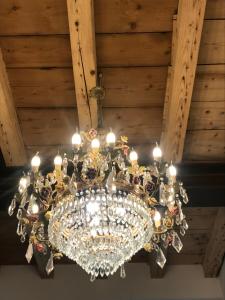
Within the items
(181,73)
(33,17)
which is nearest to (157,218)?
(181,73)

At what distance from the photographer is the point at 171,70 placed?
10.3 ft

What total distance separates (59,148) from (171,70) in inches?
54.1

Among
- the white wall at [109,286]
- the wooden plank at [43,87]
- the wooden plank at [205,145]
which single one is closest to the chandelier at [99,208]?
the wooden plank at [43,87]

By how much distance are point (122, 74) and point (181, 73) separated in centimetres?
50

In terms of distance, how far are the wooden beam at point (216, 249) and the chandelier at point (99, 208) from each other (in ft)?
6.55

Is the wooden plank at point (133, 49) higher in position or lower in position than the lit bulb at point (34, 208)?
higher

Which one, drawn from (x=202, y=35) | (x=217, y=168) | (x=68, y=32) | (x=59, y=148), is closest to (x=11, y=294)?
(x=59, y=148)

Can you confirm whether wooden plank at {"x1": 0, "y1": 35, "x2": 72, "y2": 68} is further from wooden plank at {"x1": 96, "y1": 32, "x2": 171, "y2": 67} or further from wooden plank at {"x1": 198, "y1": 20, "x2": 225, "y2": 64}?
wooden plank at {"x1": 198, "y1": 20, "x2": 225, "y2": 64}

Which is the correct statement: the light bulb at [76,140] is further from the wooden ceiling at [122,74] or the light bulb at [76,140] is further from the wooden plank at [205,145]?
the wooden plank at [205,145]

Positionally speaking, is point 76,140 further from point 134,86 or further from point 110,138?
point 134,86

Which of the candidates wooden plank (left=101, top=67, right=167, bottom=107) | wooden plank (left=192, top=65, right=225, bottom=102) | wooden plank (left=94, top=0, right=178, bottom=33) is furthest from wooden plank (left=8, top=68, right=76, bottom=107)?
wooden plank (left=192, top=65, right=225, bottom=102)

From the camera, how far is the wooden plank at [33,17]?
2.79m

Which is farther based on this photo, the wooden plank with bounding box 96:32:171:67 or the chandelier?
the wooden plank with bounding box 96:32:171:67

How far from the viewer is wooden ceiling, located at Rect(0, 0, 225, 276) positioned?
281 cm
